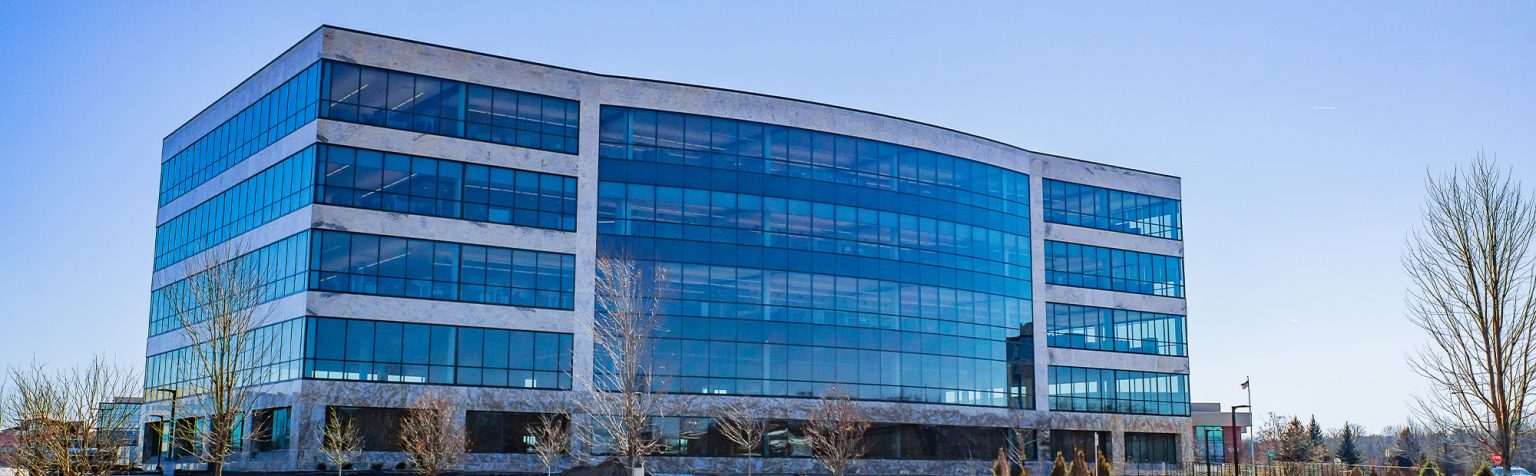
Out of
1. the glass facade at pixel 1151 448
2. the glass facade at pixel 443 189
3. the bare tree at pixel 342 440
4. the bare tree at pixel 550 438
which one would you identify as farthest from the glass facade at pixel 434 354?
the glass facade at pixel 1151 448

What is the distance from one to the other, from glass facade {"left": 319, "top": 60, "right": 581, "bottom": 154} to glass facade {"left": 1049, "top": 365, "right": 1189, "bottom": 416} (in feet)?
93.6

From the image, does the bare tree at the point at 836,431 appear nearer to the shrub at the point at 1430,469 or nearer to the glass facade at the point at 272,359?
the glass facade at the point at 272,359

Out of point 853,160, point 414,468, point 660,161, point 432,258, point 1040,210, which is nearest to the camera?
point 414,468

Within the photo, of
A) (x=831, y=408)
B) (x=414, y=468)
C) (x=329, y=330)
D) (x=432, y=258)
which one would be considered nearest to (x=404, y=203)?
(x=432, y=258)

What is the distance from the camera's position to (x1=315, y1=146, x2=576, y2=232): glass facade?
170ft

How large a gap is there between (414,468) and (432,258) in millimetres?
8122

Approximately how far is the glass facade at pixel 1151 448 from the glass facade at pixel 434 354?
31.7 meters

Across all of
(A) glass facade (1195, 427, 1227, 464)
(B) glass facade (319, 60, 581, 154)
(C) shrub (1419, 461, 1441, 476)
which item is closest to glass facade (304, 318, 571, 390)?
(B) glass facade (319, 60, 581, 154)

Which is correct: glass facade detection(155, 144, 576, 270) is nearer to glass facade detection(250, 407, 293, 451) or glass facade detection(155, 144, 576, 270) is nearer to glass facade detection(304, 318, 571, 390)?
glass facade detection(304, 318, 571, 390)

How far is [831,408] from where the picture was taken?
5538 cm

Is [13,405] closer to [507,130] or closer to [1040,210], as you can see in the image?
[507,130]

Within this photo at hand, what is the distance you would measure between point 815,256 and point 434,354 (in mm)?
17320

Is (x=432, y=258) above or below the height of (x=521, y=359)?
above

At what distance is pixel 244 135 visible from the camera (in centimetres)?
5784
